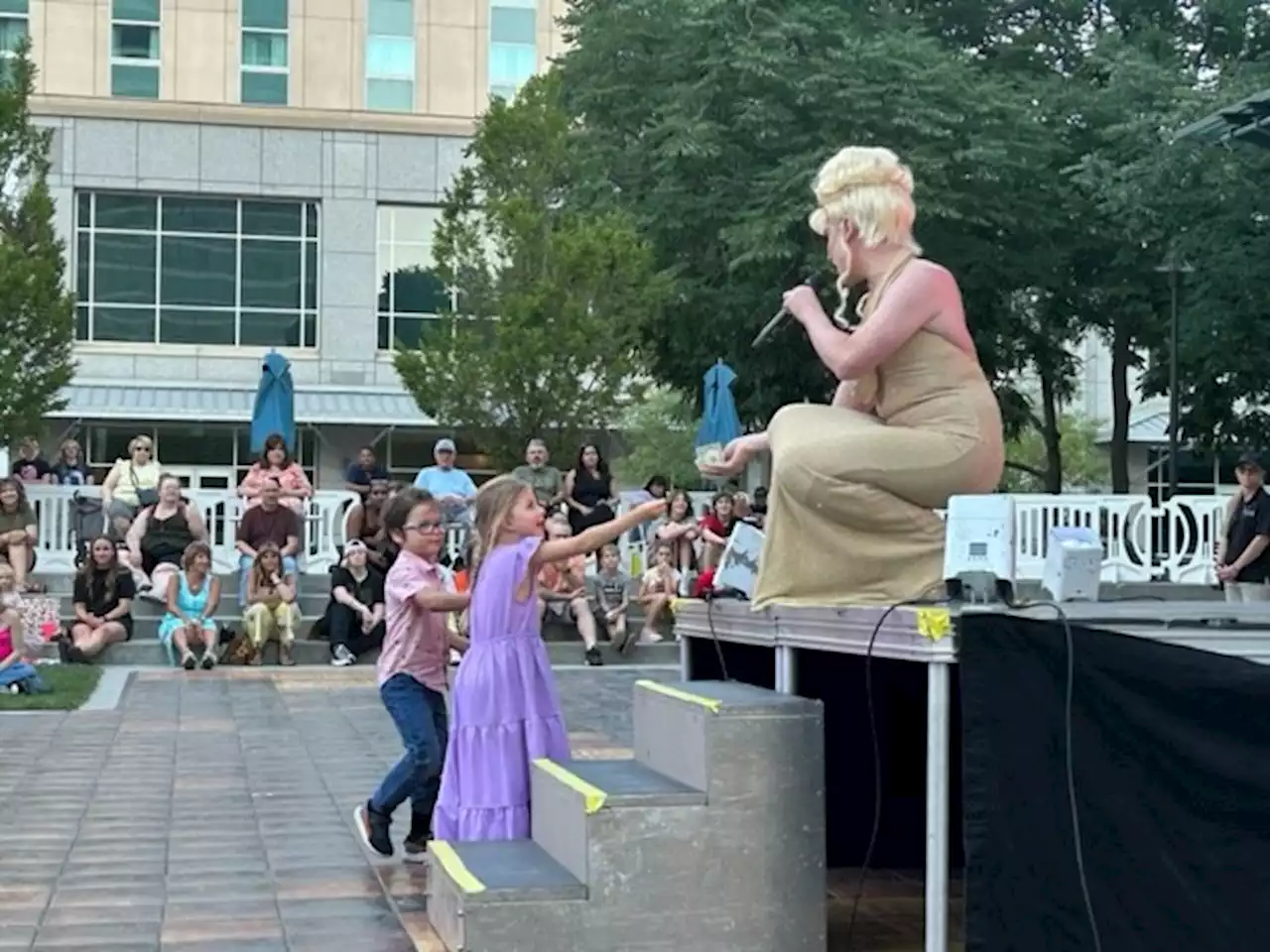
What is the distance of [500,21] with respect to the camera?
3809cm

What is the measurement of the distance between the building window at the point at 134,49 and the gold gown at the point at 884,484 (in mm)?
33226

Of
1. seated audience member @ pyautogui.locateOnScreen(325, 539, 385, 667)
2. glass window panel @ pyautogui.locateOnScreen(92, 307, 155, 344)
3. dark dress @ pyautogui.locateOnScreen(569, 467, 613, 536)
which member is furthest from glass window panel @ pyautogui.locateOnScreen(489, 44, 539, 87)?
seated audience member @ pyautogui.locateOnScreen(325, 539, 385, 667)

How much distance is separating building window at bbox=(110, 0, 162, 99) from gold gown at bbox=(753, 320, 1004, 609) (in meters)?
33.2

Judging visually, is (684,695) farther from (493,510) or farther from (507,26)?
(507,26)

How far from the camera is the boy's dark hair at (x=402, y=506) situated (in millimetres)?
7516

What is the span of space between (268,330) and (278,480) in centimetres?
1872

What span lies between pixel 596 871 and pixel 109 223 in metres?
34.1

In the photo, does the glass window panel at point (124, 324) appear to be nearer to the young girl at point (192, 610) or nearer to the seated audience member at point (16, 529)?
the seated audience member at point (16, 529)

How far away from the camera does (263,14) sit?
37125mm

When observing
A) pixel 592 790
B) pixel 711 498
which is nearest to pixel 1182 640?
pixel 592 790

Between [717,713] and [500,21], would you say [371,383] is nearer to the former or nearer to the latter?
[500,21]

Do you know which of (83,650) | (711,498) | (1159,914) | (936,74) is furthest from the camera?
(936,74)

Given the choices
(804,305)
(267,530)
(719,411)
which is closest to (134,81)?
(719,411)

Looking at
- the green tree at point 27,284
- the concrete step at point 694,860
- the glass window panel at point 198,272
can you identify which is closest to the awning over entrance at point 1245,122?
the concrete step at point 694,860
